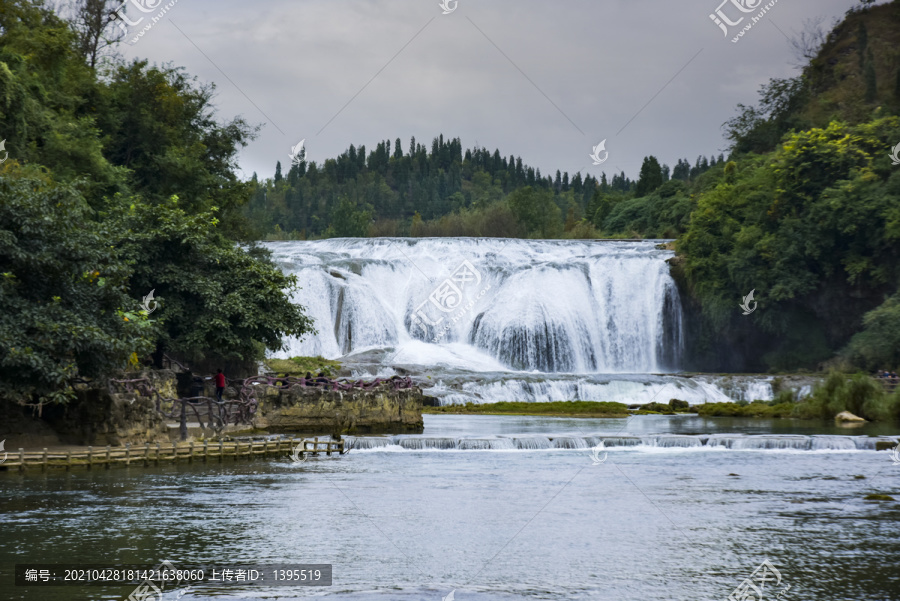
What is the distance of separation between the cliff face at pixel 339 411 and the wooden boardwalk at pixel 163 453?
2262 millimetres

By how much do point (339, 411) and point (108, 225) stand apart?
8.30 metres

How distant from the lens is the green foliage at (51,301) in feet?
61.4

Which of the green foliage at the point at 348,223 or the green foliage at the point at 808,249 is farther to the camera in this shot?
the green foliage at the point at 348,223

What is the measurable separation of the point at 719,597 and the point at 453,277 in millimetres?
45308

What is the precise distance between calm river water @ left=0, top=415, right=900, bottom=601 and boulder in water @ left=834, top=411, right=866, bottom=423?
975cm

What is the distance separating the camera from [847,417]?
3459 cm

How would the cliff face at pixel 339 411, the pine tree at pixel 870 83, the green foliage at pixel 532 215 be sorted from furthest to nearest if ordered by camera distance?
the green foliage at pixel 532 215, the pine tree at pixel 870 83, the cliff face at pixel 339 411

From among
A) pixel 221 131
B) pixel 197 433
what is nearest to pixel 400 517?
pixel 197 433

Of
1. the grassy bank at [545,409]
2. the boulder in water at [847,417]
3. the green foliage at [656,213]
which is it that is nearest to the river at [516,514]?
the boulder in water at [847,417]

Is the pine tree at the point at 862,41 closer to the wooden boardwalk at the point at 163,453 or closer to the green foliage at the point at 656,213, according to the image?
the green foliage at the point at 656,213

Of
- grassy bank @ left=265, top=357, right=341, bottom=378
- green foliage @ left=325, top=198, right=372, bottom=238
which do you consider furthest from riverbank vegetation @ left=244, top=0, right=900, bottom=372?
green foliage @ left=325, top=198, right=372, bottom=238

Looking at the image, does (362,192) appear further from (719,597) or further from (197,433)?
(719,597)

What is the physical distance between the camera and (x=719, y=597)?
1136cm

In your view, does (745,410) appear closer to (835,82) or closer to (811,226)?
(811,226)
